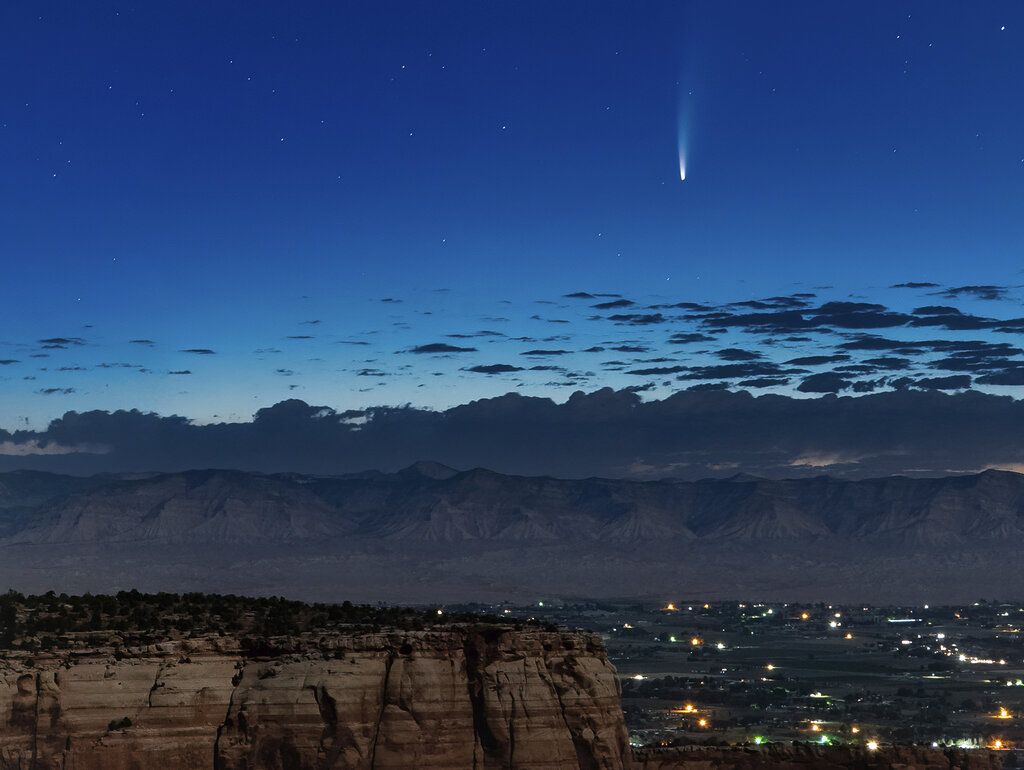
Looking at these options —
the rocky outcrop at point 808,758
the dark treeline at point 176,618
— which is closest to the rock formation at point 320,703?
the dark treeline at point 176,618

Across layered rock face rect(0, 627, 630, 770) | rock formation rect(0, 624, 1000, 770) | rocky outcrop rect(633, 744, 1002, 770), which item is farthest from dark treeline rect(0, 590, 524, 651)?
rocky outcrop rect(633, 744, 1002, 770)

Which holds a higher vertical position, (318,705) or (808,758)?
(318,705)

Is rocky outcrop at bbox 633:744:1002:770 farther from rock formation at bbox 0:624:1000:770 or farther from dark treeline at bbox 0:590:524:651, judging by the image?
rock formation at bbox 0:624:1000:770

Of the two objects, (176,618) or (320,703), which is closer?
(320,703)

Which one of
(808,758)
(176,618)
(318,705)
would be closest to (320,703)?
(318,705)

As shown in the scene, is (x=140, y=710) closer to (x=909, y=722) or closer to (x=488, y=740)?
(x=488, y=740)

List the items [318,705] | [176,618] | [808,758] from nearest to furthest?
1. [318,705]
2. [176,618]
3. [808,758]

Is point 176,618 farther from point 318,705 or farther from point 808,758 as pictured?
point 808,758
